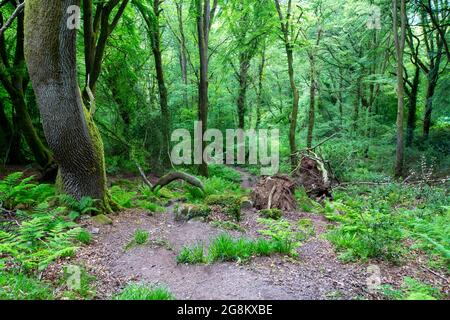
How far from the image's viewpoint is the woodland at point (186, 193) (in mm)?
A: 3635

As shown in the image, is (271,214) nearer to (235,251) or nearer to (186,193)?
(235,251)

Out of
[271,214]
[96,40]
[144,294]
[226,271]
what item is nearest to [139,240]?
[226,271]

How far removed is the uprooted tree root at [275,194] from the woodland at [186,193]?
4 cm

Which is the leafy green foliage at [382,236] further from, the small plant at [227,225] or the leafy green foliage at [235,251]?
the small plant at [227,225]

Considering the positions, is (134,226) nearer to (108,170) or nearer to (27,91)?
(108,170)

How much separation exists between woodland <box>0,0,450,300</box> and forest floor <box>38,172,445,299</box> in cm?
2

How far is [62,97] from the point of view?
560cm

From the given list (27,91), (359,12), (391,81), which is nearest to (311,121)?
(391,81)

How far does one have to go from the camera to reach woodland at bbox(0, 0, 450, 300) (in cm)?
363

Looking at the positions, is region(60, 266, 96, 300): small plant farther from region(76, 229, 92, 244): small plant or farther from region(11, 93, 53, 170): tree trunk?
region(11, 93, 53, 170): tree trunk

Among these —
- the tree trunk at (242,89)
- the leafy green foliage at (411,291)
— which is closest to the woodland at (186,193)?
the leafy green foliage at (411,291)

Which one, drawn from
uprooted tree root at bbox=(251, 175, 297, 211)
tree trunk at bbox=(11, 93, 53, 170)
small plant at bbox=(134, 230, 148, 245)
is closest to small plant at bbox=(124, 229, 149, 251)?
small plant at bbox=(134, 230, 148, 245)

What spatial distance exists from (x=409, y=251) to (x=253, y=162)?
15.9 meters

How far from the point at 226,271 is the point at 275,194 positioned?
409cm
